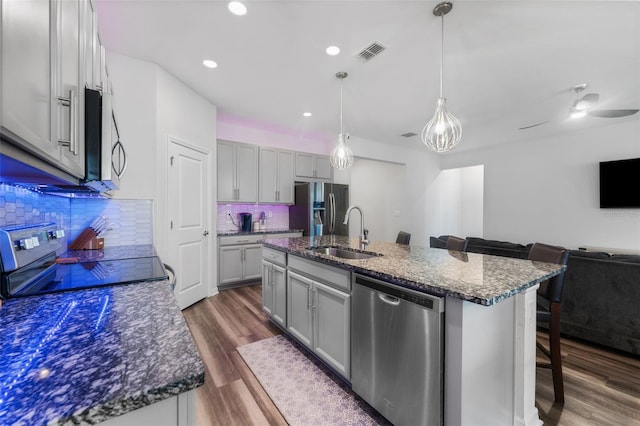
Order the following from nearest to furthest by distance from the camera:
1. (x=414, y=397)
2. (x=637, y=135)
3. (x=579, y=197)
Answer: (x=414, y=397)
(x=637, y=135)
(x=579, y=197)

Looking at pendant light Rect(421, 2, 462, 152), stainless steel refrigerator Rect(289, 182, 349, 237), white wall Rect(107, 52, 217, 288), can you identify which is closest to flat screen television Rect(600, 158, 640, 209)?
pendant light Rect(421, 2, 462, 152)

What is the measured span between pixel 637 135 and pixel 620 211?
4.23 feet

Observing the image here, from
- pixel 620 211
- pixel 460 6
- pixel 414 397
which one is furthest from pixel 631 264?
pixel 620 211

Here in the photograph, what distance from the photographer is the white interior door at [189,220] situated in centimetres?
307

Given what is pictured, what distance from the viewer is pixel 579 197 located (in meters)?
4.82

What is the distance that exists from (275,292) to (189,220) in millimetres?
1564

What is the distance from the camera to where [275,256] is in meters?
2.66

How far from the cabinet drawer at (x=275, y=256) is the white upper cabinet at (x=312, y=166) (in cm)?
A: 246

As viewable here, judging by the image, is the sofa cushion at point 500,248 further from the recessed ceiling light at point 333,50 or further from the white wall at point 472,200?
the white wall at point 472,200

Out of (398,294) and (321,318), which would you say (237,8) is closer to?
(398,294)

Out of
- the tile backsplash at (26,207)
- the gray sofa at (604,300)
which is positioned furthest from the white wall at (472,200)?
the tile backsplash at (26,207)

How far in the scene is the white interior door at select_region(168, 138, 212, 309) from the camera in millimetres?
3070

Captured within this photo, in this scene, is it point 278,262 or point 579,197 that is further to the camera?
point 579,197

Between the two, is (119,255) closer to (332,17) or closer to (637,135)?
(332,17)
